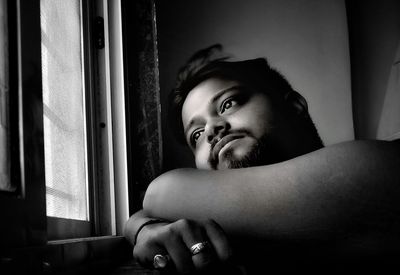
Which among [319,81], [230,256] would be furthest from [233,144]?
[230,256]

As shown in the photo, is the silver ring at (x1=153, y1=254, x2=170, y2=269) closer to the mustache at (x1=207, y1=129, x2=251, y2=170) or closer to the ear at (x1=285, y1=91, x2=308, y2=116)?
the mustache at (x1=207, y1=129, x2=251, y2=170)

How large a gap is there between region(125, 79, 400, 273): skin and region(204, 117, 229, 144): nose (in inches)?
29.4

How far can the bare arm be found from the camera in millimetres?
580

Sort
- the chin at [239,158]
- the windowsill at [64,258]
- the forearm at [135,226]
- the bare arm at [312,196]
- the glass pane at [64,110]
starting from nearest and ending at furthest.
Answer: the windowsill at [64,258]
the bare arm at [312,196]
the forearm at [135,226]
the glass pane at [64,110]
the chin at [239,158]

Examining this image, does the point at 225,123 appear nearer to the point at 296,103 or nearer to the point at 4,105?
the point at 296,103

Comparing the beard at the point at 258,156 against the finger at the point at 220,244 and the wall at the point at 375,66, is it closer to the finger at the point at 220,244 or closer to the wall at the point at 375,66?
the wall at the point at 375,66

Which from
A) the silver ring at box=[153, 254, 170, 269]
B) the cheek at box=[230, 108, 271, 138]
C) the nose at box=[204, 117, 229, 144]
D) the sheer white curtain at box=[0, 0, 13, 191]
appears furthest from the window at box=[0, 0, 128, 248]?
the cheek at box=[230, 108, 271, 138]

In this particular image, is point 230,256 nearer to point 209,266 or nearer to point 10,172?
point 209,266

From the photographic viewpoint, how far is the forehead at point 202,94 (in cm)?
151

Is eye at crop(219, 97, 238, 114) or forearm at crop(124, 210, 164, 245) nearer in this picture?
forearm at crop(124, 210, 164, 245)

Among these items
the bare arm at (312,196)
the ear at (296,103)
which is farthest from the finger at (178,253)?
the ear at (296,103)

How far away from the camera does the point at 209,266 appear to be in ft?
1.67

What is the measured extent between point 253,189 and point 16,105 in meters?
0.34

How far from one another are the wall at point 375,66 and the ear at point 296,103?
0.17 m
